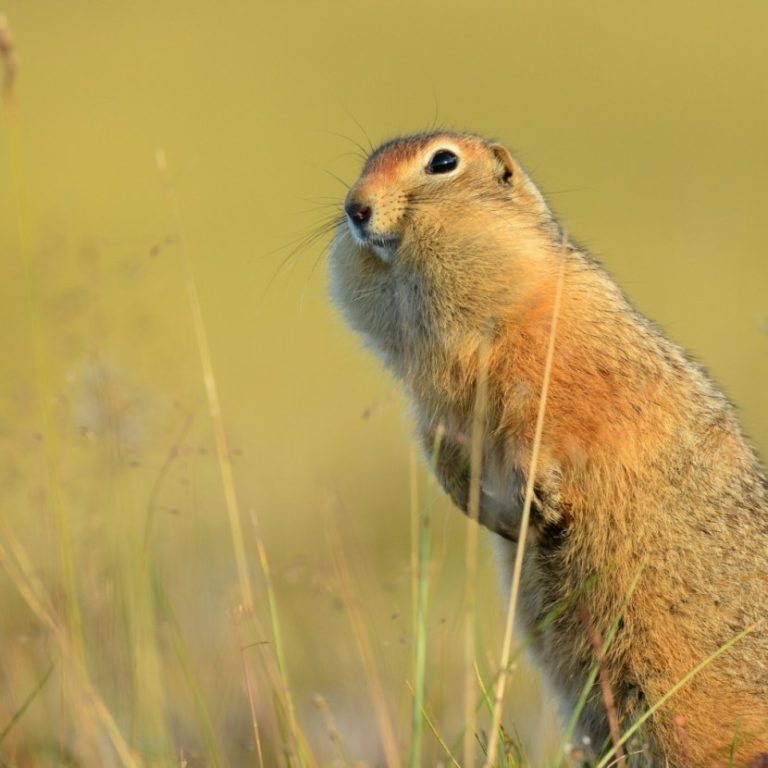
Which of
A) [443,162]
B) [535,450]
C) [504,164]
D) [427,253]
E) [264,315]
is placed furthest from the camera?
[264,315]

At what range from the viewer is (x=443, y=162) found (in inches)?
235

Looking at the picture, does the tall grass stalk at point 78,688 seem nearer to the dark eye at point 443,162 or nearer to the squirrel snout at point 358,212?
the squirrel snout at point 358,212

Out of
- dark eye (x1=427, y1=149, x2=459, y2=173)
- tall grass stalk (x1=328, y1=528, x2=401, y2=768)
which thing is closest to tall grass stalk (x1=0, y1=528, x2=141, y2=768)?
tall grass stalk (x1=328, y1=528, x2=401, y2=768)

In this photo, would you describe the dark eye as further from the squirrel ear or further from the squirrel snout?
the squirrel snout

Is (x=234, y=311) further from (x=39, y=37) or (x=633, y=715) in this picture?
(x=39, y=37)

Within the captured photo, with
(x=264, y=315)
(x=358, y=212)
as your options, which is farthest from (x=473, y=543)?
(x=264, y=315)

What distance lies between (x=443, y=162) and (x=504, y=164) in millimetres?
341

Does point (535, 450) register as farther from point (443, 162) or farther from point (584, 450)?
point (443, 162)

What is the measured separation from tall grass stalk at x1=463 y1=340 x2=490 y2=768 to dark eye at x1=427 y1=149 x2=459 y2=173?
0.82 meters

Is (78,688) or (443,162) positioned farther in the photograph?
(443,162)

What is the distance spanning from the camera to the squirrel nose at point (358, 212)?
552cm

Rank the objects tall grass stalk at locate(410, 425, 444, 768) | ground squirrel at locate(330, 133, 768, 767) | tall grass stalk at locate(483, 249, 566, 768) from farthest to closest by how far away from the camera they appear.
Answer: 1. ground squirrel at locate(330, 133, 768, 767)
2. tall grass stalk at locate(483, 249, 566, 768)
3. tall grass stalk at locate(410, 425, 444, 768)

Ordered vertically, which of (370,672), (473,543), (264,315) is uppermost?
(473,543)

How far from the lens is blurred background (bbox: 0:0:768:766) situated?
5.39 meters
